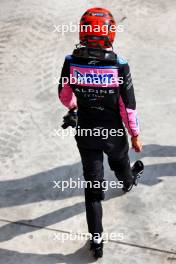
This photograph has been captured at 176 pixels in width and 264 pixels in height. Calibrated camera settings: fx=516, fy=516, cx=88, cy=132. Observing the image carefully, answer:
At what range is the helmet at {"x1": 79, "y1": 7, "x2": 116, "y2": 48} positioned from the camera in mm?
4367

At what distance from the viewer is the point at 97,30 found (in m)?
4.37

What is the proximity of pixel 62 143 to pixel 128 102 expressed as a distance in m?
2.23

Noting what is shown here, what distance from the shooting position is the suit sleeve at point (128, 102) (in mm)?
4551

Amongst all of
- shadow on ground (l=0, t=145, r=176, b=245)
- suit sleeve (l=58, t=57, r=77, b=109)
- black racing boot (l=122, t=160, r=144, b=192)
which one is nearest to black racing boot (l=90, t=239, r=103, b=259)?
shadow on ground (l=0, t=145, r=176, b=245)

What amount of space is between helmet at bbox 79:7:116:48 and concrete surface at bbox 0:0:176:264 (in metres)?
2.12

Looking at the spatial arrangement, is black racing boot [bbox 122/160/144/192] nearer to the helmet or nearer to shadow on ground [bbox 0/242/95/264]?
shadow on ground [bbox 0/242/95/264]

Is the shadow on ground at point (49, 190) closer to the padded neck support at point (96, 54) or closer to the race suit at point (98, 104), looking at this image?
the race suit at point (98, 104)

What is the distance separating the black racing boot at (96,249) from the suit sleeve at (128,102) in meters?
1.17

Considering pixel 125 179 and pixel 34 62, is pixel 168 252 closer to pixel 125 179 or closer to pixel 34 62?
pixel 125 179

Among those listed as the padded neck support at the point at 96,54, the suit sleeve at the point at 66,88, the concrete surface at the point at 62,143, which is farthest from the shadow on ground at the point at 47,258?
the padded neck support at the point at 96,54

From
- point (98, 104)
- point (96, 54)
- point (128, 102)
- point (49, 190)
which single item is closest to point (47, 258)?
point (49, 190)

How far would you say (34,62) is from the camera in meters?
8.15

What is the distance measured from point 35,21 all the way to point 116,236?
4731 millimetres

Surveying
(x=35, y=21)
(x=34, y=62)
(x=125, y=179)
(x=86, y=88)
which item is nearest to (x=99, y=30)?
(x=86, y=88)
